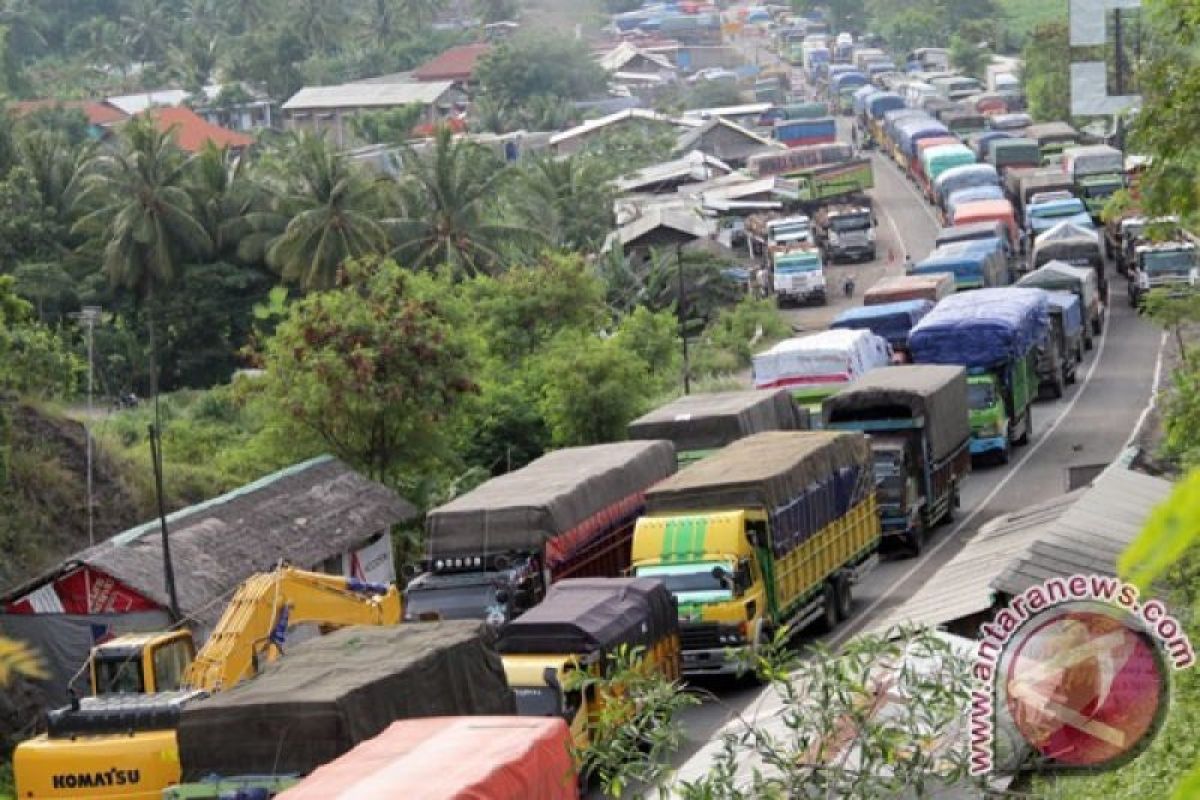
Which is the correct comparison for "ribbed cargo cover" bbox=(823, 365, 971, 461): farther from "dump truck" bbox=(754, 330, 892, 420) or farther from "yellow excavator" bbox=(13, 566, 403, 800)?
"yellow excavator" bbox=(13, 566, 403, 800)

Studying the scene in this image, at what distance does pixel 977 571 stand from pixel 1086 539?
177cm

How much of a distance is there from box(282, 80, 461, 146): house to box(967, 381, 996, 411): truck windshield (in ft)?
253

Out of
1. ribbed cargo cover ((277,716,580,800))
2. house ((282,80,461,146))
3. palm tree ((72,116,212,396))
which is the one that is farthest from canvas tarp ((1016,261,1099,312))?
house ((282,80,461,146))

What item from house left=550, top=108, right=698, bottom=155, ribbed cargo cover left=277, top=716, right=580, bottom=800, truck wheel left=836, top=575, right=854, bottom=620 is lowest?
house left=550, top=108, right=698, bottom=155

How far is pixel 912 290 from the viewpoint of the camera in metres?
49.5

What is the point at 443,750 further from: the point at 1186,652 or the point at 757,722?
the point at 1186,652

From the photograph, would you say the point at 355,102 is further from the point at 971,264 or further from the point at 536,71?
the point at 971,264

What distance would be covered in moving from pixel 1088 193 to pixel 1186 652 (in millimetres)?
61030

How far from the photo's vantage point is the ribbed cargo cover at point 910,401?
34.9 metres

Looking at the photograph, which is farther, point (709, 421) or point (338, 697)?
point (709, 421)

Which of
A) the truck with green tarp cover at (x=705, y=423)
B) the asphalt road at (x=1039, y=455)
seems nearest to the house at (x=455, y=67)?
the asphalt road at (x=1039, y=455)

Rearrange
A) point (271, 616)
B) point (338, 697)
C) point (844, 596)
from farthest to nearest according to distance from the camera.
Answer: point (844, 596) → point (271, 616) → point (338, 697)

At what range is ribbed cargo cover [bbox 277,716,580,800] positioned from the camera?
48.9 feet

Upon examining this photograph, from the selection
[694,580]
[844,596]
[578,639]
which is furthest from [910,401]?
[578,639]
